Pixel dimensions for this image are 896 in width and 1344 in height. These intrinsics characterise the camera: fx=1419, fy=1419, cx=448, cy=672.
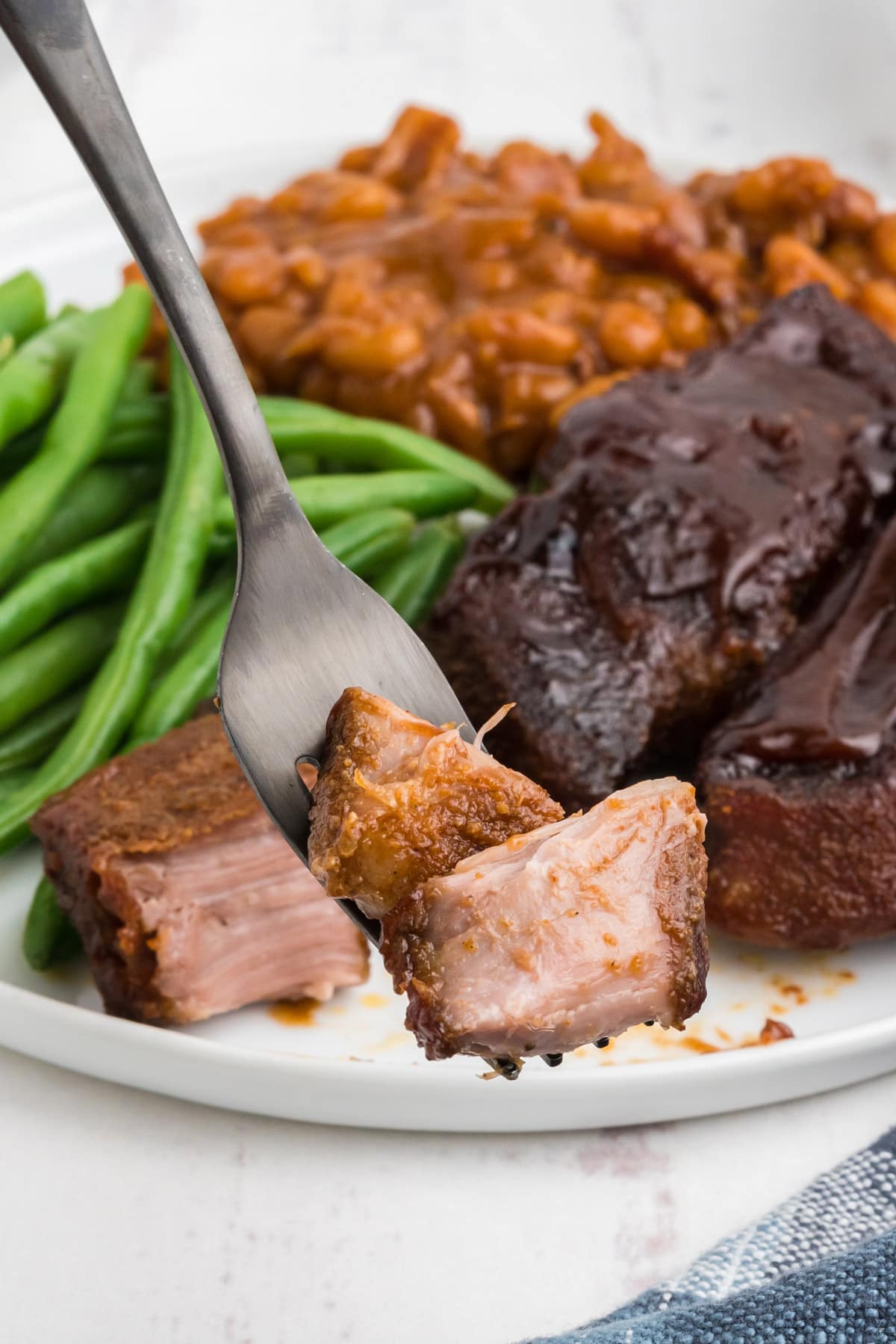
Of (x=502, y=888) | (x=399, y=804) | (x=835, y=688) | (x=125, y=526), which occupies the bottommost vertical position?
(x=835, y=688)

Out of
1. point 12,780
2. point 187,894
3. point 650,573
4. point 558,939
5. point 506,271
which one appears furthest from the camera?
point 506,271

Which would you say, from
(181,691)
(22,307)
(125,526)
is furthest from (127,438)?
(181,691)

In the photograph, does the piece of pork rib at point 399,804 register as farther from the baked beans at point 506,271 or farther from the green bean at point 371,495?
the baked beans at point 506,271

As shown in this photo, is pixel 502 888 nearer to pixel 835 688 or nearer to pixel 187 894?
pixel 187 894

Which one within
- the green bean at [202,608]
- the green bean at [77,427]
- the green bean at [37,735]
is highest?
the green bean at [77,427]

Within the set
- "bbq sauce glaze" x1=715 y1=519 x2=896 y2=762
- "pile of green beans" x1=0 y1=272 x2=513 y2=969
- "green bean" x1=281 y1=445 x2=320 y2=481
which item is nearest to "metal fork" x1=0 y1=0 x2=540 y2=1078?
"bbq sauce glaze" x1=715 y1=519 x2=896 y2=762

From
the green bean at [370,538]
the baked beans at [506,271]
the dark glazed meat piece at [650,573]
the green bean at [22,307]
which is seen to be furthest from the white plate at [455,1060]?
the baked beans at [506,271]
